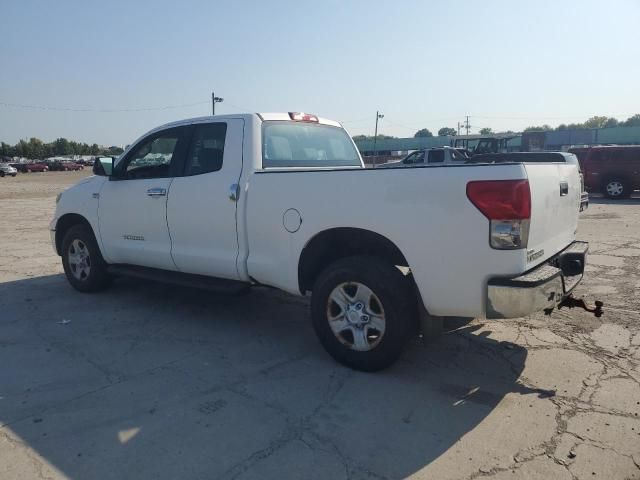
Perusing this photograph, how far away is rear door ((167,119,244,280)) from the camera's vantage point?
448cm

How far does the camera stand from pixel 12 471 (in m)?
2.69

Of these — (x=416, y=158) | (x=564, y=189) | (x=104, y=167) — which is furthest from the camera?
(x=416, y=158)

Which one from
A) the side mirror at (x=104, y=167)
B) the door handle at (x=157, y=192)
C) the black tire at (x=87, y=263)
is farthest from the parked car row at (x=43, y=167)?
the door handle at (x=157, y=192)

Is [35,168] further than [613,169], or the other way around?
[35,168]

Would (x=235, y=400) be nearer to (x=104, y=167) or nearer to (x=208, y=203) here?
(x=208, y=203)

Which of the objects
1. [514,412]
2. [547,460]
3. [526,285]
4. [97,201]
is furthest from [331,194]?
[97,201]

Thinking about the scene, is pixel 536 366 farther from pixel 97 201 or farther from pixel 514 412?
pixel 97 201

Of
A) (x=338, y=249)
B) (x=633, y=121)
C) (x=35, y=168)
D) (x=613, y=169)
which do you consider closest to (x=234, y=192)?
(x=338, y=249)

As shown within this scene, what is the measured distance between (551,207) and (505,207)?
62cm

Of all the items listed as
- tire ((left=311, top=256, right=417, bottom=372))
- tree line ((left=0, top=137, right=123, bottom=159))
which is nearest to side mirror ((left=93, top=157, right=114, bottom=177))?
tire ((left=311, top=256, right=417, bottom=372))

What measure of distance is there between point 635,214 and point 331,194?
12.5 metres

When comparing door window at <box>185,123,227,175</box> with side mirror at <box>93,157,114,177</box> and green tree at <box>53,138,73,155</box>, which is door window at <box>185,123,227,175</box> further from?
green tree at <box>53,138,73,155</box>

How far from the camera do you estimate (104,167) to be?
561 centimetres

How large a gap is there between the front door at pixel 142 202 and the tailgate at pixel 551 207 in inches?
129
